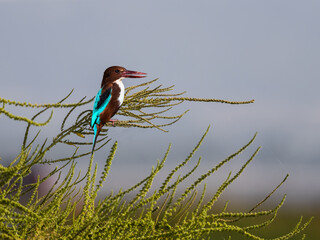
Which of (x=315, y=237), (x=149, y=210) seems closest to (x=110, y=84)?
(x=149, y=210)

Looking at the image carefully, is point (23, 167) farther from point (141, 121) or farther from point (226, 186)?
point (141, 121)

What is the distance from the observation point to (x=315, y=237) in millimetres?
16906

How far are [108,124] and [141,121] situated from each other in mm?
327

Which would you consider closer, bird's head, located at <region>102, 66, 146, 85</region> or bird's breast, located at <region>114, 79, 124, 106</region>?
bird's breast, located at <region>114, 79, 124, 106</region>

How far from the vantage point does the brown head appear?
17.8 feet

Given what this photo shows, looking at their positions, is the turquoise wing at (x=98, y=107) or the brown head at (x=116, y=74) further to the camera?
the brown head at (x=116, y=74)

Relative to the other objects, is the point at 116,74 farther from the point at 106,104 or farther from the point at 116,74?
the point at 106,104

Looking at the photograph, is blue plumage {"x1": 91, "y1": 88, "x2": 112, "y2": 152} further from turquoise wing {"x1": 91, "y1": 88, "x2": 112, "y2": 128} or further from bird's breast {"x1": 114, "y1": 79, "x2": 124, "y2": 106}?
bird's breast {"x1": 114, "y1": 79, "x2": 124, "y2": 106}

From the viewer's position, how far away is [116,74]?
544 centimetres

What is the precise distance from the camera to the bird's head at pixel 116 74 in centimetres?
542

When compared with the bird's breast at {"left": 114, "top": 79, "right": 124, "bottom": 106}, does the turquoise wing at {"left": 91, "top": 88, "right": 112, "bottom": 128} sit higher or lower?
lower

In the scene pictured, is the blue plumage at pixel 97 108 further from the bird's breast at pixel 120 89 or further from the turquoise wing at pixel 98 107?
the bird's breast at pixel 120 89

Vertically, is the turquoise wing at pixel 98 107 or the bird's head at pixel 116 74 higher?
the bird's head at pixel 116 74

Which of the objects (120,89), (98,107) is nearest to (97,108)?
(98,107)
